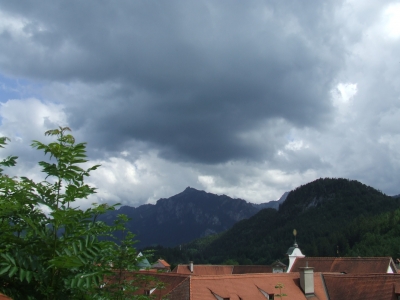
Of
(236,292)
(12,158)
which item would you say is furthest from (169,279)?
(12,158)

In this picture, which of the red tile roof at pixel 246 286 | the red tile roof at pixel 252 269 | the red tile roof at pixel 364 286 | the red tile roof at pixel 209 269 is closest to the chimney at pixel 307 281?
the red tile roof at pixel 246 286

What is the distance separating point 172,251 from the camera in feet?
620

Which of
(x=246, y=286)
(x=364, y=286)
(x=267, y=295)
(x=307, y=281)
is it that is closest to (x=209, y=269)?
(x=307, y=281)

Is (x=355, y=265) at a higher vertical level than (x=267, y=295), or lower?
higher

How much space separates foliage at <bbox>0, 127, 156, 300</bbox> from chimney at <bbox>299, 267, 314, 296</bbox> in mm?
33490

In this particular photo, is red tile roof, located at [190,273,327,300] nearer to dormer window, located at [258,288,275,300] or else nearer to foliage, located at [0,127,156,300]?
dormer window, located at [258,288,275,300]

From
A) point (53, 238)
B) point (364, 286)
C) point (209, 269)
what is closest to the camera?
point (53, 238)

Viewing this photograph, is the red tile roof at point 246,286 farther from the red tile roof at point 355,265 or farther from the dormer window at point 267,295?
the red tile roof at point 355,265

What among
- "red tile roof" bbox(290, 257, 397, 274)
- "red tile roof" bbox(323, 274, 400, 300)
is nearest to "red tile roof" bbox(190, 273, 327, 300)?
"red tile roof" bbox(323, 274, 400, 300)

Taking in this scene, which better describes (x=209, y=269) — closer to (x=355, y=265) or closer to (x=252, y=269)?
(x=252, y=269)

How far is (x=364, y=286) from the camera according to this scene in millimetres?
35656

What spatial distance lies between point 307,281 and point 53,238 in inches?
1359

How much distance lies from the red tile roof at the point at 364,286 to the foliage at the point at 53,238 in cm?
3343

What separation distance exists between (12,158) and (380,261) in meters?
53.1
